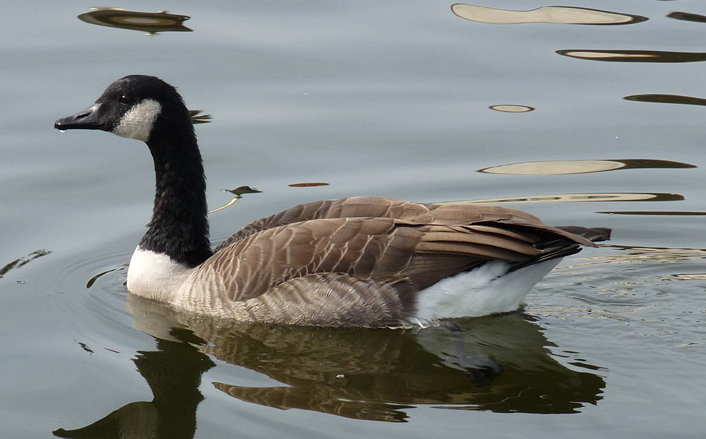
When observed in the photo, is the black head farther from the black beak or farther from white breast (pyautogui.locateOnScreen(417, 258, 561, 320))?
white breast (pyautogui.locateOnScreen(417, 258, 561, 320))

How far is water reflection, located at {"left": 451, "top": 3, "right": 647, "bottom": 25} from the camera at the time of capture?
14938mm

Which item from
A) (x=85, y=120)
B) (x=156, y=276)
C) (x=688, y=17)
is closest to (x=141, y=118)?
(x=85, y=120)

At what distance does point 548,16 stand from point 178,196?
7.40 meters

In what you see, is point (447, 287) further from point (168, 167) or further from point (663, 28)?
point (663, 28)

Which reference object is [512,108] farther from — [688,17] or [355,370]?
[355,370]

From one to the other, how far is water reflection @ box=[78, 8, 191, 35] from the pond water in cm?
9

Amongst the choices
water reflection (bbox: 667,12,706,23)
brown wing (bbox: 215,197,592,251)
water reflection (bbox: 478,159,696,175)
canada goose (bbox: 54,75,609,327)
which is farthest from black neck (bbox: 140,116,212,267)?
water reflection (bbox: 667,12,706,23)

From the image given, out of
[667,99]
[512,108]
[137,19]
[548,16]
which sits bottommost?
[512,108]

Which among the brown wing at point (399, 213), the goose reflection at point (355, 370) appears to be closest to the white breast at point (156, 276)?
the goose reflection at point (355, 370)

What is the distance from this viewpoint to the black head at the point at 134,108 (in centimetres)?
932

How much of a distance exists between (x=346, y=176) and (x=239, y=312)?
2.98m

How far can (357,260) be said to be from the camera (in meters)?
8.59

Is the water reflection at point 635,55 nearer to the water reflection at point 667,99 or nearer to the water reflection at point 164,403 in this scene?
the water reflection at point 667,99

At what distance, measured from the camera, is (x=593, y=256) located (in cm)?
993
